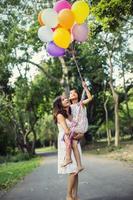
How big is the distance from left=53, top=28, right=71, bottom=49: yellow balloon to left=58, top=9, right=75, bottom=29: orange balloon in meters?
0.12

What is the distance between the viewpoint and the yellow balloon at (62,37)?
9422 mm

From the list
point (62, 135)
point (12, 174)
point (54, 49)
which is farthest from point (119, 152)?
point (62, 135)

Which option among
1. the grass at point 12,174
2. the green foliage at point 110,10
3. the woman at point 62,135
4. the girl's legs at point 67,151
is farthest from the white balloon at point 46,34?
the green foliage at point 110,10

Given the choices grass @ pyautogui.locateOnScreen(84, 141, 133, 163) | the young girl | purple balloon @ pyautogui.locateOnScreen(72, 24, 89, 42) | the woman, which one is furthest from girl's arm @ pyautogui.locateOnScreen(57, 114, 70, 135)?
grass @ pyautogui.locateOnScreen(84, 141, 133, 163)

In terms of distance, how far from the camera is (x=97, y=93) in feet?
174

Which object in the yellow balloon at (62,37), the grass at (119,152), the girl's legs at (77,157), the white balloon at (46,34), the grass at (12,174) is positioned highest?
the white balloon at (46,34)

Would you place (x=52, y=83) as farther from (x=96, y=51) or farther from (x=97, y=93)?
(x=96, y=51)

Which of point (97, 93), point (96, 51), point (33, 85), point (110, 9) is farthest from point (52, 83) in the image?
point (110, 9)

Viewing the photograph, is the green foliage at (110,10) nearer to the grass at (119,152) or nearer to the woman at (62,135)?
the grass at (119,152)

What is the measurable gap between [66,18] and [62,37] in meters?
0.38

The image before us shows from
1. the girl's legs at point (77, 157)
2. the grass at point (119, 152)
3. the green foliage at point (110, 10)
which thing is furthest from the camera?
the grass at point (119, 152)

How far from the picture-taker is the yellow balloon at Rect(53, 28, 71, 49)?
942 centimetres

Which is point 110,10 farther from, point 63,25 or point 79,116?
point 79,116

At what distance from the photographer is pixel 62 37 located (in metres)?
9.41
